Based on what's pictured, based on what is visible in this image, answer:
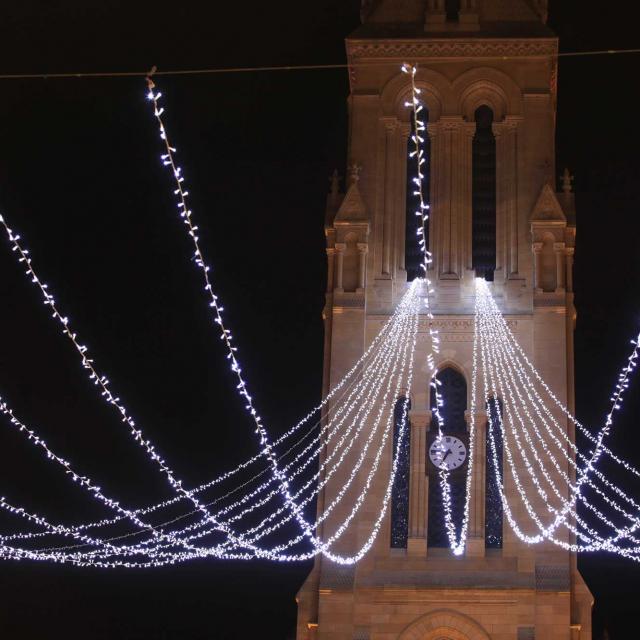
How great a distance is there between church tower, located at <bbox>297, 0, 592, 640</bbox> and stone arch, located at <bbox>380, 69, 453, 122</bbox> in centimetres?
4

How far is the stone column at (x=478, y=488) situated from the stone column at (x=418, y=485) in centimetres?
120

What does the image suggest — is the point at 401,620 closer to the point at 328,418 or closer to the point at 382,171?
the point at 328,418

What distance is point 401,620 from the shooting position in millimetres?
35688

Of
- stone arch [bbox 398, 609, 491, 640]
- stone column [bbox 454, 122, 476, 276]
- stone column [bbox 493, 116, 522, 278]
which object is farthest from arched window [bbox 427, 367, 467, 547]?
stone column [bbox 493, 116, 522, 278]

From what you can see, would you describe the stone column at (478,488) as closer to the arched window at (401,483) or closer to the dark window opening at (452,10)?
the arched window at (401,483)

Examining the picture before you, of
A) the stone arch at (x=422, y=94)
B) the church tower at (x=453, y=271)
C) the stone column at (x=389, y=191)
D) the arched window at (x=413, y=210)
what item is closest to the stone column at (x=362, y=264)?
the church tower at (x=453, y=271)

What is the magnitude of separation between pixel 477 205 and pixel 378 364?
20.1ft

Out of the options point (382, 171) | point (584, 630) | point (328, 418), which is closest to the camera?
point (584, 630)

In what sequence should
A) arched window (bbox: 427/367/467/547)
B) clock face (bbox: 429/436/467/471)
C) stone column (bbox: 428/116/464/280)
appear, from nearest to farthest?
arched window (bbox: 427/367/467/547), clock face (bbox: 429/436/467/471), stone column (bbox: 428/116/464/280)

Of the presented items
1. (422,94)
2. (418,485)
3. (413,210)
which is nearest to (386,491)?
(418,485)

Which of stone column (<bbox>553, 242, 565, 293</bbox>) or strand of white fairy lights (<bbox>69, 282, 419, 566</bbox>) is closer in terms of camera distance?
strand of white fairy lights (<bbox>69, 282, 419, 566</bbox>)

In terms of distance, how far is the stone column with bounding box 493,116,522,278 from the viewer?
3975 cm

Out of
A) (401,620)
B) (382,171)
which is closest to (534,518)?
(401,620)

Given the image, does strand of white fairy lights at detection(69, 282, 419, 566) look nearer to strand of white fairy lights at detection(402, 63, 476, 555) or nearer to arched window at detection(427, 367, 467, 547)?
strand of white fairy lights at detection(402, 63, 476, 555)
